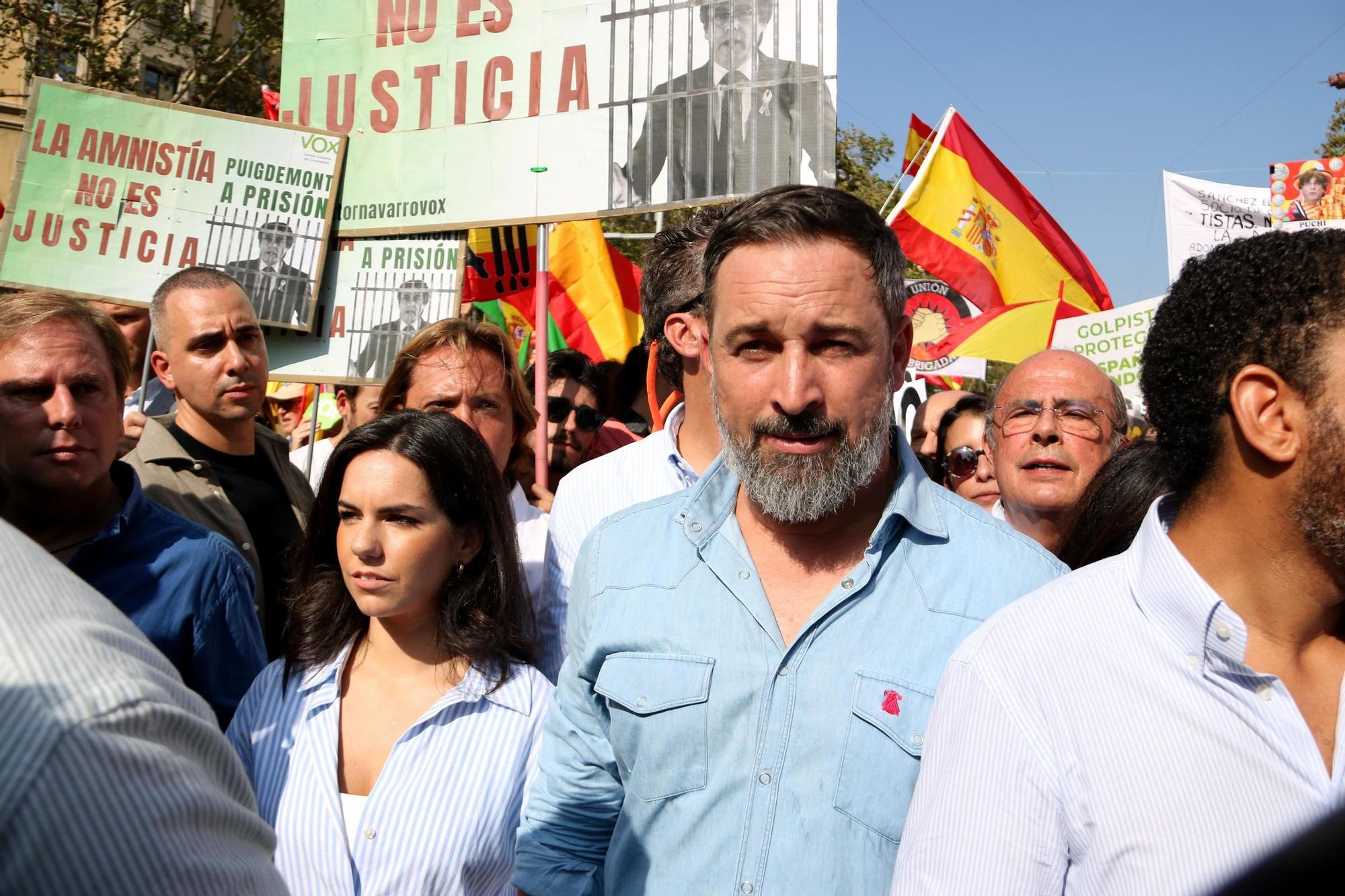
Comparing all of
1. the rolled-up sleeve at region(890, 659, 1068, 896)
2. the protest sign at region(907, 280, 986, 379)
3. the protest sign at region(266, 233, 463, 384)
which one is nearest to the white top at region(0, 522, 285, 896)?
the rolled-up sleeve at region(890, 659, 1068, 896)

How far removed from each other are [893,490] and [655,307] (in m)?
1.54

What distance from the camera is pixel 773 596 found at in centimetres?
205

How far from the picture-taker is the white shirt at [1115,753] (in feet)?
4.60

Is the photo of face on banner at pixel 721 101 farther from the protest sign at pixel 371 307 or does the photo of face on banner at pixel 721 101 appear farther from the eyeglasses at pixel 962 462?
the eyeglasses at pixel 962 462

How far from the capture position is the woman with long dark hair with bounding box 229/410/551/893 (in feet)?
7.96

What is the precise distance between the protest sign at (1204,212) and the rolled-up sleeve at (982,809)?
8161 millimetres

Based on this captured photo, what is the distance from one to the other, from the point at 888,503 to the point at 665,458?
1.10 meters

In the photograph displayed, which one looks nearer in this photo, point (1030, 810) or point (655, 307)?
point (1030, 810)

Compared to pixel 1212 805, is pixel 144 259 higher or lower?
higher

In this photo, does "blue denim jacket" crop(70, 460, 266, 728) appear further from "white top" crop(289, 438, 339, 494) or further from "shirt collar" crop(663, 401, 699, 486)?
"white top" crop(289, 438, 339, 494)

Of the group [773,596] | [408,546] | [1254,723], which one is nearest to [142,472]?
[408,546]

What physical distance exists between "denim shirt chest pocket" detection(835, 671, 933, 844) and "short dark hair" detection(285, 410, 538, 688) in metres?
1.11

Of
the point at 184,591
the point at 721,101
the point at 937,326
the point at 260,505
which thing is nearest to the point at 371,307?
the point at 260,505

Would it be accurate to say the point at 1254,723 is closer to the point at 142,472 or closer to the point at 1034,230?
the point at 142,472
